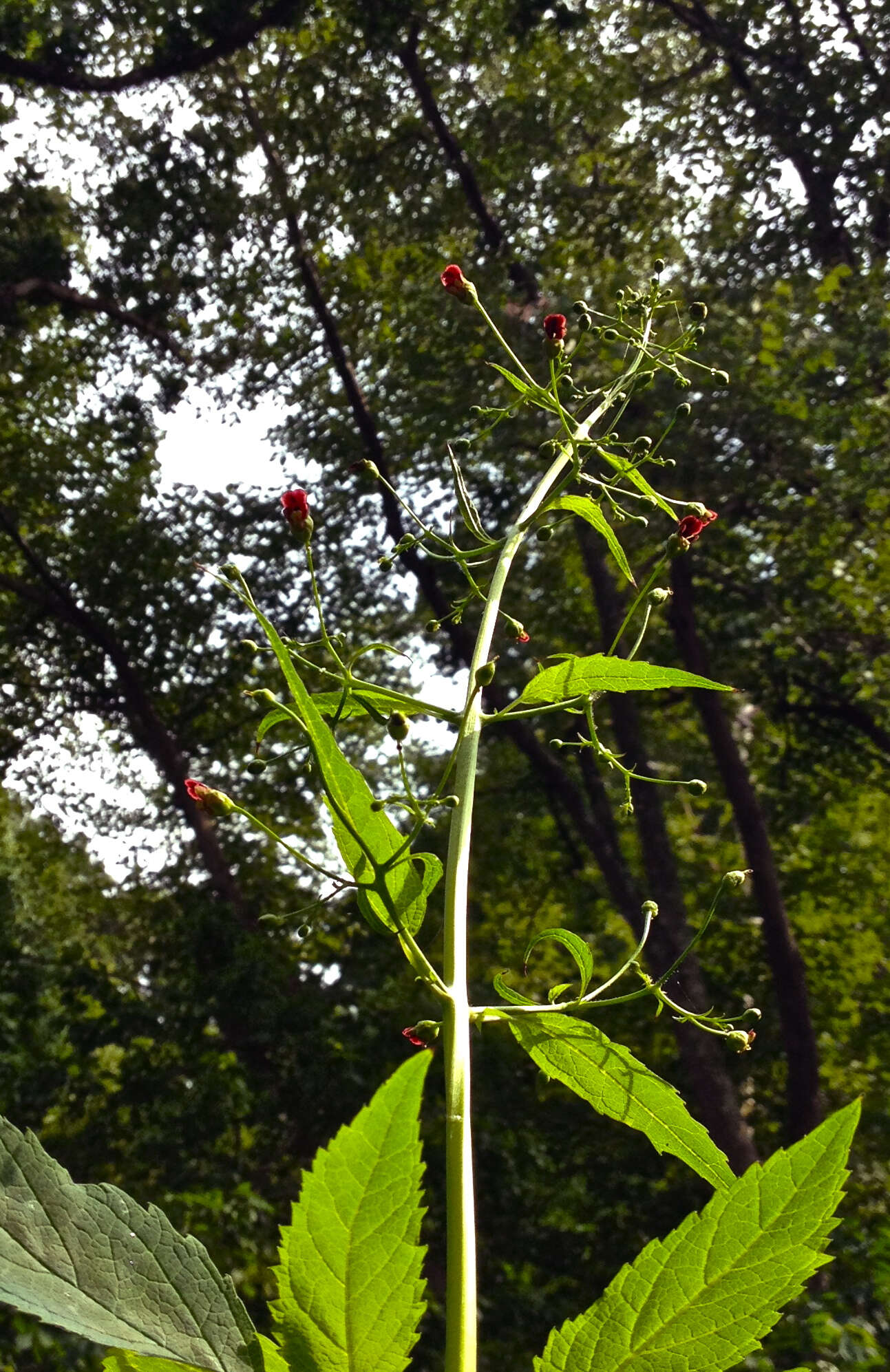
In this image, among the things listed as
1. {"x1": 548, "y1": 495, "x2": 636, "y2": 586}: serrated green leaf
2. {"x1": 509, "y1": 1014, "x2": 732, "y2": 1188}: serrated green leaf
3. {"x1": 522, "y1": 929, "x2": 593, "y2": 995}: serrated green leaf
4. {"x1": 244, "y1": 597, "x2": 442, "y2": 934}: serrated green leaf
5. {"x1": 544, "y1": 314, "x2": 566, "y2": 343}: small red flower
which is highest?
{"x1": 544, "y1": 314, "x2": 566, "y2": 343}: small red flower

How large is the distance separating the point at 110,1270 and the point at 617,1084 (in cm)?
26

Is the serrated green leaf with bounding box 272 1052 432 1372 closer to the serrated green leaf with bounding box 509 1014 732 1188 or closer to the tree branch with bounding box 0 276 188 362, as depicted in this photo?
the serrated green leaf with bounding box 509 1014 732 1188

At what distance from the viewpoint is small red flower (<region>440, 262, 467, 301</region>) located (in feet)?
3.06

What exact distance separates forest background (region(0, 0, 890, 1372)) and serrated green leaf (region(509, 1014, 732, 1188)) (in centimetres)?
561

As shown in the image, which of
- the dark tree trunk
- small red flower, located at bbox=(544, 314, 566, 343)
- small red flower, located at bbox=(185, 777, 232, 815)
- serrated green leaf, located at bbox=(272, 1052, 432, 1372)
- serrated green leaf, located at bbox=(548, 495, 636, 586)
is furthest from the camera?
the dark tree trunk

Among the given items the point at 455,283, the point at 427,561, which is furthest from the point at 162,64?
the point at 455,283

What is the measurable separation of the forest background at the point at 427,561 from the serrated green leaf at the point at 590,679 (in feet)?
18.1

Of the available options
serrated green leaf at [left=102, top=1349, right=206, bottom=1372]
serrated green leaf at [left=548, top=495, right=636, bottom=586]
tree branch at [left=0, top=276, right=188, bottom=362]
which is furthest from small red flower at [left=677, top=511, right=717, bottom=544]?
tree branch at [left=0, top=276, right=188, bottom=362]

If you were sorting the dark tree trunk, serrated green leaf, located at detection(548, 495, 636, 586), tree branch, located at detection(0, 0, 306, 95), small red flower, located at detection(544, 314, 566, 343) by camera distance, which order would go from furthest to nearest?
tree branch, located at detection(0, 0, 306, 95), the dark tree trunk, small red flower, located at detection(544, 314, 566, 343), serrated green leaf, located at detection(548, 495, 636, 586)

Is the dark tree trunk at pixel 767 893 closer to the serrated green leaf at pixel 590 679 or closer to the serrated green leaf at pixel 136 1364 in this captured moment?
the serrated green leaf at pixel 590 679

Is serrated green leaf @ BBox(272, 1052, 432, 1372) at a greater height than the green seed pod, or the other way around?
the green seed pod

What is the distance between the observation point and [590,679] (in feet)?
2.20

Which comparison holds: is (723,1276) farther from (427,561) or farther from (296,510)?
(427,561)

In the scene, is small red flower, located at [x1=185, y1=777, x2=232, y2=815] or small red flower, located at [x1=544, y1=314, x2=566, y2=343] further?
small red flower, located at [x1=544, y1=314, x2=566, y2=343]
